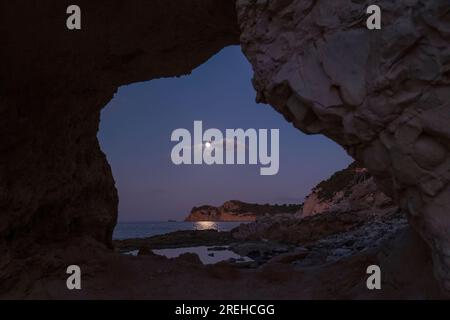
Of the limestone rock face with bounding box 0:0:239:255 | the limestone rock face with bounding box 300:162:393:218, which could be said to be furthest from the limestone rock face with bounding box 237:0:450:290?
the limestone rock face with bounding box 300:162:393:218

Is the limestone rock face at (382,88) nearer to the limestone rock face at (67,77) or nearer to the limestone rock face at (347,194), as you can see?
the limestone rock face at (67,77)

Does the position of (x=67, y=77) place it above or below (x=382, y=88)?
above

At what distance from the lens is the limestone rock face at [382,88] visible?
3834 mm

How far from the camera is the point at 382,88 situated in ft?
13.3

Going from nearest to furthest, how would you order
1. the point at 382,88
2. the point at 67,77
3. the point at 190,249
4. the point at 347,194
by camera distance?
the point at 382,88, the point at 67,77, the point at 190,249, the point at 347,194

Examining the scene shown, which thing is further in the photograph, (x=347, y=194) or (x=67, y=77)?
(x=347, y=194)

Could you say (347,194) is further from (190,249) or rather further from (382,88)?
(382,88)

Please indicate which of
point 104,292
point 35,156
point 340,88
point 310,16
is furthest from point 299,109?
point 35,156

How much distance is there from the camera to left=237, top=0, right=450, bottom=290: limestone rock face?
3834mm

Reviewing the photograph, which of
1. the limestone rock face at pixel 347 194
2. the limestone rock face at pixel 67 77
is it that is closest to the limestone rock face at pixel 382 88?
the limestone rock face at pixel 67 77

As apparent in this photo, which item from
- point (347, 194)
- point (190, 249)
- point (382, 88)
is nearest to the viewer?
point (382, 88)

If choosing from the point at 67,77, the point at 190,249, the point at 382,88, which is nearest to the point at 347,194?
the point at 190,249

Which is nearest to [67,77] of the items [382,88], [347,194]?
[382,88]

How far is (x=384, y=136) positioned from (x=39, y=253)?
253 inches
